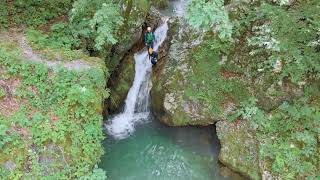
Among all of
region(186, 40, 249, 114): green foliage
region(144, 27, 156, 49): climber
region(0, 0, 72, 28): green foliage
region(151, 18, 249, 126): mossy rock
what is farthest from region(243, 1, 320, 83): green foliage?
region(0, 0, 72, 28): green foliage

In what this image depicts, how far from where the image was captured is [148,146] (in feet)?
42.7

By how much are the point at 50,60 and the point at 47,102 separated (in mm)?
1620

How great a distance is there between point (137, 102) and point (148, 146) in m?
2.03

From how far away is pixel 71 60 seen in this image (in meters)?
11.8

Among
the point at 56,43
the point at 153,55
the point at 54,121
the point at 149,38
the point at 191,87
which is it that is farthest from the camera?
the point at 153,55

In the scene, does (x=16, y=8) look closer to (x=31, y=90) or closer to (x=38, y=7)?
(x=38, y=7)

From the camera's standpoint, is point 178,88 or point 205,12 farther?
point 178,88

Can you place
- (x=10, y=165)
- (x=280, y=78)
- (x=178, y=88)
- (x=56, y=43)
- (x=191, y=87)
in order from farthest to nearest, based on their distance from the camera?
(x=178, y=88), (x=191, y=87), (x=56, y=43), (x=280, y=78), (x=10, y=165)

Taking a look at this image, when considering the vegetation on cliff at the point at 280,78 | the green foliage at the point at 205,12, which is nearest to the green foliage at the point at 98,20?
the vegetation on cliff at the point at 280,78

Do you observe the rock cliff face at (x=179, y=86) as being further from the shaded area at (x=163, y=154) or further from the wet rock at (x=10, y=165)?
the wet rock at (x=10, y=165)

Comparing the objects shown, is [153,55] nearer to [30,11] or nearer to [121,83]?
[121,83]

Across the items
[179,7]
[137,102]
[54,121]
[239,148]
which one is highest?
[179,7]

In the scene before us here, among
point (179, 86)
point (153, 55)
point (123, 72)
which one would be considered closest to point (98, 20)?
point (123, 72)

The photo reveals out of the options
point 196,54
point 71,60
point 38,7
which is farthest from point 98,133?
point 38,7
